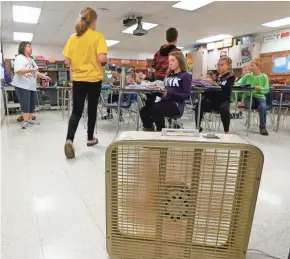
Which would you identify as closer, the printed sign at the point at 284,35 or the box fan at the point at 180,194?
the box fan at the point at 180,194

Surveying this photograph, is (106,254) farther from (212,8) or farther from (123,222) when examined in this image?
(212,8)

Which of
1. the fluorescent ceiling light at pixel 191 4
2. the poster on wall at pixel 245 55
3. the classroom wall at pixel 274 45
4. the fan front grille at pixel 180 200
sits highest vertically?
the fluorescent ceiling light at pixel 191 4

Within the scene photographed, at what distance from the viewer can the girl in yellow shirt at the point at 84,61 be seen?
2256 mm

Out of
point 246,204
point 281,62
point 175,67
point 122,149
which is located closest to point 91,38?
point 175,67

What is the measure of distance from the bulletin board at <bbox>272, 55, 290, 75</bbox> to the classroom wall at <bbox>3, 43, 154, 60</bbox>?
6303 millimetres

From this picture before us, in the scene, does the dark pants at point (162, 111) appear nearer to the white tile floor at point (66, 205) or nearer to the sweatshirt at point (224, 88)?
the white tile floor at point (66, 205)

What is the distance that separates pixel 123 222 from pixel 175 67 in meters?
1.78

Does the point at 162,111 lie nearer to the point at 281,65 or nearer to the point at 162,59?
the point at 162,59

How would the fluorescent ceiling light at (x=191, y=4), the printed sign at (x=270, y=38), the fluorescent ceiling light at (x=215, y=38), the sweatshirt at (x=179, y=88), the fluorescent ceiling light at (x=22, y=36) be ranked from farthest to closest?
1. the fluorescent ceiling light at (x=215, y=38)
2. the fluorescent ceiling light at (x=22, y=36)
3. the printed sign at (x=270, y=38)
4. the fluorescent ceiling light at (x=191, y=4)
5. the sweatshirt at (x=179, y=88)

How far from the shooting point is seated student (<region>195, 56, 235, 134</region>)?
120 inches

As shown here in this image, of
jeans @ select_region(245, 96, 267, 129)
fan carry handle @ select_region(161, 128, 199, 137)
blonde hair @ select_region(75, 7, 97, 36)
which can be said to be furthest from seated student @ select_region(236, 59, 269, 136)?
fan carry handle @ select_region(161, 128, 199, 137)

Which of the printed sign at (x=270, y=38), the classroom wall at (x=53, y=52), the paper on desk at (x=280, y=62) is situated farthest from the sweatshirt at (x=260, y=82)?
the classroom wall at (x=53, y=52)

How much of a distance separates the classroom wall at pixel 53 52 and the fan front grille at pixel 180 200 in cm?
1115

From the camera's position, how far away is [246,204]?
818 mm
